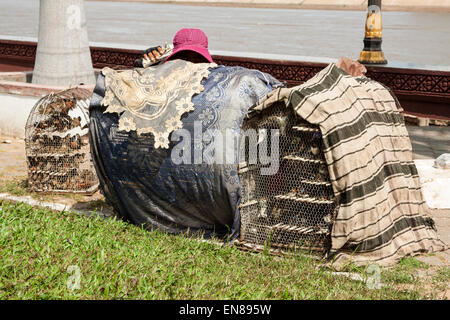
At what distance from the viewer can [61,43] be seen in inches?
354

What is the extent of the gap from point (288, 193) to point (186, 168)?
2.59 ft

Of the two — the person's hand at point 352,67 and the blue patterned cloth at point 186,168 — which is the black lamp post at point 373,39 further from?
the blue patterned cloth at point 186,168

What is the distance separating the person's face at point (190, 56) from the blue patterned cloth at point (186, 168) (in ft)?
1.31

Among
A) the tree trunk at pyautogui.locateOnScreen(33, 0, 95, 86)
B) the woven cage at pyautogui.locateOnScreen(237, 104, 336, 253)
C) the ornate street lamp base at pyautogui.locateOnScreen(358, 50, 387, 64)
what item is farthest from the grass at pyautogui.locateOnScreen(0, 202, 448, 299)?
the ornate street lamp base at pyautogui.locateOnScreen(358, 50, 387, 64)

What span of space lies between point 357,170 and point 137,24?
28.7m

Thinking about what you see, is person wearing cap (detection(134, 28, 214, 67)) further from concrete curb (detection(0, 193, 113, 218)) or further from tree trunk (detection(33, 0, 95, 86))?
tree trunk (detection(33, 0, 95, 86))

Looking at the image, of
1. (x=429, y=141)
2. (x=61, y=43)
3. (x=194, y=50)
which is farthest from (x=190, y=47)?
(x=429, y=141)

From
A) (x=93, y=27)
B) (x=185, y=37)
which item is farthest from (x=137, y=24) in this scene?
(x=185, y=37)

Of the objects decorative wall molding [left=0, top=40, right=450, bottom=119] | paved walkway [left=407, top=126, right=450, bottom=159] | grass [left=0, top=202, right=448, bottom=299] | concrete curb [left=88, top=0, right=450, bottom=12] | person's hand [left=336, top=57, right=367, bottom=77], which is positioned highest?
concrete curb [left=88, top=0, right=450, bottom=12]

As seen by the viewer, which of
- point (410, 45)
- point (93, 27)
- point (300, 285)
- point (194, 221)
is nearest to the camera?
point (300, 285)

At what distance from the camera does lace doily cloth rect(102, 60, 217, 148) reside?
186 inches

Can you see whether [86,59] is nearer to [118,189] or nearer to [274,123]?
[118,189]

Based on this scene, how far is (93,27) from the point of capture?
2967 centimetres

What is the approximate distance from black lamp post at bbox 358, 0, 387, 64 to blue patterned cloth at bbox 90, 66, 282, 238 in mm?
5897
